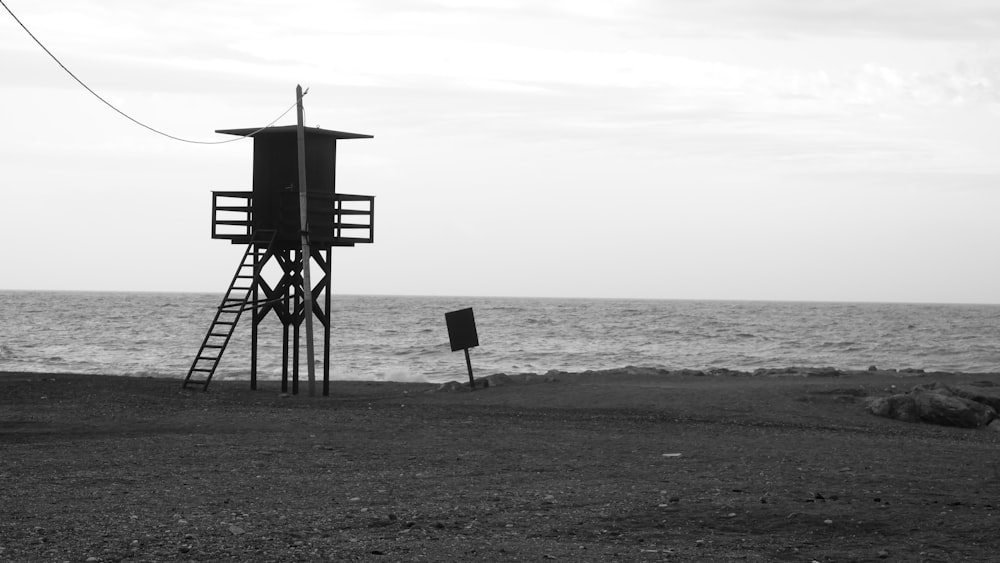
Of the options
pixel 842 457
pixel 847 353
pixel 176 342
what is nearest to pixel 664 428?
pixel 842 457

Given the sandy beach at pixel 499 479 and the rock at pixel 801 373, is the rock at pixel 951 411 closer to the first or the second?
the sandy beach at pixel 499 479

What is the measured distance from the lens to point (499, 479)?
12.0 meters

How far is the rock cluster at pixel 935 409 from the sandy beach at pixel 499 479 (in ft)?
1.22

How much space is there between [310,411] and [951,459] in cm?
1050

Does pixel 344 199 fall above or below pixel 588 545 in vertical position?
above

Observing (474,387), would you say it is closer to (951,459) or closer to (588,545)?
(951,459)

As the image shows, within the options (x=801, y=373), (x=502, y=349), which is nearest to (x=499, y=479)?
(x=801, y=373)

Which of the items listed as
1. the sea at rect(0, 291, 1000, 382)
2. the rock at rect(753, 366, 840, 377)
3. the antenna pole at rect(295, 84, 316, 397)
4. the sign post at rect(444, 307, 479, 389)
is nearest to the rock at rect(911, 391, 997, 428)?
the rock at rect(753, 366, 840, 377)

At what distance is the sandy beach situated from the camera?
28.8ft

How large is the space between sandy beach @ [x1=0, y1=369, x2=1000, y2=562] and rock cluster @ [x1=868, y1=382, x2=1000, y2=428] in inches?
14.7

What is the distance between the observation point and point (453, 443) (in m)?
14.9

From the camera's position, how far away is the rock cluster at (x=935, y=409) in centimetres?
1819

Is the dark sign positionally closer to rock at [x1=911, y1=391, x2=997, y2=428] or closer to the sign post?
the sign post

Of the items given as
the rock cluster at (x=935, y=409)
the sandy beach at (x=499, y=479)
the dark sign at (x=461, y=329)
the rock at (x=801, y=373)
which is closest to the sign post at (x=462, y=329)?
the dark sign at (x=461, y=329)
